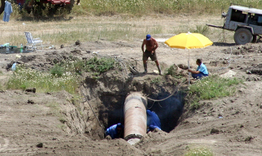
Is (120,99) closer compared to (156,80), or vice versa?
(156,80)

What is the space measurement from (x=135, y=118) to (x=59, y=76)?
322cm

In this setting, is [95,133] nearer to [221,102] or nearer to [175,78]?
[175,78]

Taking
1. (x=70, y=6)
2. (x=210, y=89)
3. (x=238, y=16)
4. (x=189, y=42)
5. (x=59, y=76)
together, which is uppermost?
(x=238, y=16)

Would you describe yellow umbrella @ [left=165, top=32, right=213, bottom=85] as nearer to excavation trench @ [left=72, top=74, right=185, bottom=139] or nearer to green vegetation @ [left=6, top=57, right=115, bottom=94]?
excavation trench @ [left=72, top=74, right=185, bottom=139]

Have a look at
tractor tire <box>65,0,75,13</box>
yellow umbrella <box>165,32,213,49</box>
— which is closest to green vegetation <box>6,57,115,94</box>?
yellow umbrella <box>165,32,213,49</box>

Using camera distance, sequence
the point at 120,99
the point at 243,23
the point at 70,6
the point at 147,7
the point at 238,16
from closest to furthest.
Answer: the point at 120,99
the point at 243,23
the point at 238,16
the point at 70,6
the point at 147,7

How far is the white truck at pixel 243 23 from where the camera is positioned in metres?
15.9

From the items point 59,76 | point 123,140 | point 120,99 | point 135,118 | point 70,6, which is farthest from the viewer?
point 70,6

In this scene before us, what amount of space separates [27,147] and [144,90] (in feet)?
18.2

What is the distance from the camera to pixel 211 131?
7.34m

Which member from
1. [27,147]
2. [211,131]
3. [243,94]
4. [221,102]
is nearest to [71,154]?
[27,147]

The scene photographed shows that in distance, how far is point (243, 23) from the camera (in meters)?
16.0

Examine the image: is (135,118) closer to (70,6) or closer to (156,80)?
(156,80)

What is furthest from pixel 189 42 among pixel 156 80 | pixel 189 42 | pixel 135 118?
pixel 135 118
